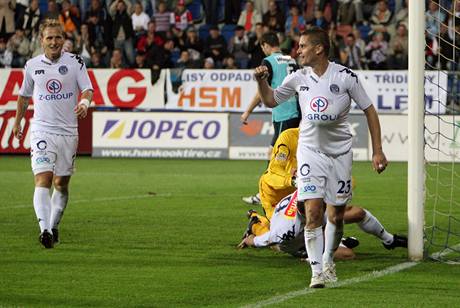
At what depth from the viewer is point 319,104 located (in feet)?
29.6

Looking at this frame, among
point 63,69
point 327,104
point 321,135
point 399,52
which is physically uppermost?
point 399,52

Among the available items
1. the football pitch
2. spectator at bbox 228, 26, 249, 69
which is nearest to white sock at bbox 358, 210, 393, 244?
the football pitch

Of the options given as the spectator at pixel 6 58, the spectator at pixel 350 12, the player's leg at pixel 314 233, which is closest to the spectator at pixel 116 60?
the spectator at pixel 6 58

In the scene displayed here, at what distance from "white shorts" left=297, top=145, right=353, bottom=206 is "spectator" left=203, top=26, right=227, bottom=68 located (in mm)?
18709

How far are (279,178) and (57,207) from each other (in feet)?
7.97

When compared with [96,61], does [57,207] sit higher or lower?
lower

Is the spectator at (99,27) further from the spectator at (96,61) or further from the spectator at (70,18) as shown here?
the spectator at (96,61)

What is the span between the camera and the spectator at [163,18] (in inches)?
1137

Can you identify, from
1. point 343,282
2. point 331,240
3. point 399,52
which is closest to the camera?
point 343,282

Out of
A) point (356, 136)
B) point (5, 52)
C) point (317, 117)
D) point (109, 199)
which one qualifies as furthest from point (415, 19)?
point (5, 52)

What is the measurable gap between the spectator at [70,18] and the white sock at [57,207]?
17.4 meters

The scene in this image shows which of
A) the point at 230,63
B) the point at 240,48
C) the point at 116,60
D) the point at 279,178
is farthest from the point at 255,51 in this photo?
the point at 279,178

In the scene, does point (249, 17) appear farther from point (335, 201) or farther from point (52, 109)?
point (335, 201)

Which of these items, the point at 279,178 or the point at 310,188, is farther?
the point at 279,178
